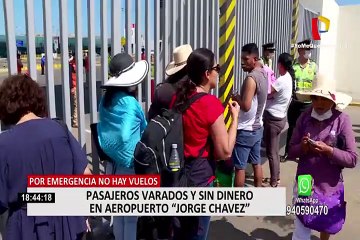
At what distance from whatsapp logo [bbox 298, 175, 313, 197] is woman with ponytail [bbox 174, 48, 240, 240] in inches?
24.5

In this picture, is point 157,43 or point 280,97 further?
point 280,97

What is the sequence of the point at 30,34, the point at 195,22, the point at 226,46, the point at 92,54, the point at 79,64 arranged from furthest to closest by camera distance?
the point at 226,46, the point at 195,22, the point at 92,54, the point at 79,64, the point at 30,34

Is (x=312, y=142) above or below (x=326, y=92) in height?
below

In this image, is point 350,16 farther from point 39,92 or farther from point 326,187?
point 39,92

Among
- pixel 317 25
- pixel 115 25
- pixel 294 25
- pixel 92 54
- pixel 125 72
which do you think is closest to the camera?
pixel 125 72

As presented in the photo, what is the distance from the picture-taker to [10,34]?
100 inches

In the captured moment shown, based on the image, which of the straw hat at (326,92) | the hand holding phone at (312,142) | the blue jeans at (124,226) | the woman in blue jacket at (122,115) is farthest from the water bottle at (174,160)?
the straw hat at (326,92)

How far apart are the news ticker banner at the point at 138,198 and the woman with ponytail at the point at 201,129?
0.30 feet

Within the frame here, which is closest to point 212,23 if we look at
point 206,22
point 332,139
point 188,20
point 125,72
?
point 206,22

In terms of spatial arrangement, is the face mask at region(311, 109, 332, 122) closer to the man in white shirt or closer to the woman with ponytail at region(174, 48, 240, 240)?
the woman with ponytail at region(174, 48, 240, 240)

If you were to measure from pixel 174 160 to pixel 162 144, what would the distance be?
0.41ft

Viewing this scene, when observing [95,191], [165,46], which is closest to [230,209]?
[95,191]

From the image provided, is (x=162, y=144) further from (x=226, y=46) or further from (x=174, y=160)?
(x=226, y=46)

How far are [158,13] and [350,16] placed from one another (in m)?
10.6
